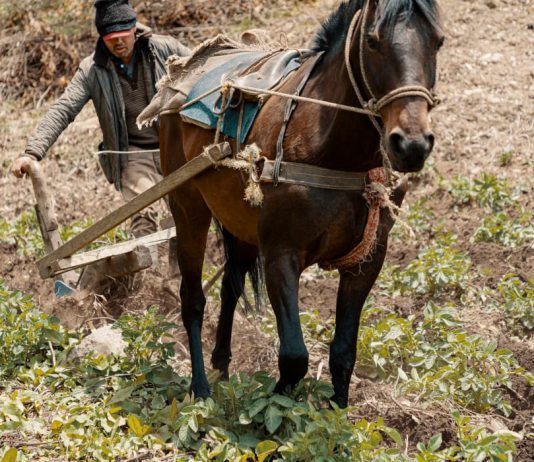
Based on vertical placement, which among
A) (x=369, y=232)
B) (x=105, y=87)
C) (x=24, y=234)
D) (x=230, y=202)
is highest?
(x=369, y=232)

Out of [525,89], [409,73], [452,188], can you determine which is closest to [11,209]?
[452,188]

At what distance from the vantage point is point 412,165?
11.2 ft

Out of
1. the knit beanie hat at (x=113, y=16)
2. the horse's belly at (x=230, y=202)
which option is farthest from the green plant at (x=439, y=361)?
the knit beanie hat at (x=113, y=16)

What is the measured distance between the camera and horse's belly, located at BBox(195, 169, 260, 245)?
4508 mm

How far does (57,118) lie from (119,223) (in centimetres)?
142

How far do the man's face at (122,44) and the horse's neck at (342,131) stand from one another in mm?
2463

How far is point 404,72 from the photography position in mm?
3488

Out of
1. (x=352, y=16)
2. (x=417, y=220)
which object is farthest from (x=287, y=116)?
(x=417, y=220)

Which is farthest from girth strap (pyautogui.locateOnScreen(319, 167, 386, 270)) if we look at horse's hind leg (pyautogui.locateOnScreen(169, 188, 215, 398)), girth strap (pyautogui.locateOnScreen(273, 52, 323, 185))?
horse's hind leg (pyautogui.locateOnScreen(169, 188, 215, 398))

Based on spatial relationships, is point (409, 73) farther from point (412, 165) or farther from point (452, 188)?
point (452, 188)

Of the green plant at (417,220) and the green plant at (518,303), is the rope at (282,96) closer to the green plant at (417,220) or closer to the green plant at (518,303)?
the green plant at (518,303)

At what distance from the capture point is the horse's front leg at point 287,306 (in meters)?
4.04

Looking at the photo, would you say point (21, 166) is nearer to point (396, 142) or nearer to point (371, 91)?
point (371, 91)

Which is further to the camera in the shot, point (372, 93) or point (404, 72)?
point (372, 93)
